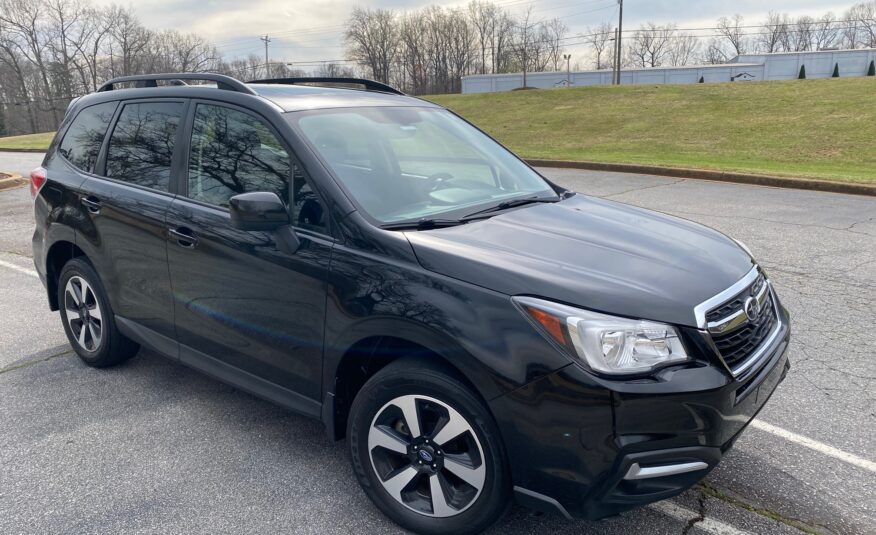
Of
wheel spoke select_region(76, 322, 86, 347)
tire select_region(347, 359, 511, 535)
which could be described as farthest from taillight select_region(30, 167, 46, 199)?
tire select_region(347, 359, 511, 535)

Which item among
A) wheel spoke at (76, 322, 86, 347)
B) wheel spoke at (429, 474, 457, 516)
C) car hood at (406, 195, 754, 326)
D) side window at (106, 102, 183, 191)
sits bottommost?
wheel spoke at (429, 474, 457, 516)

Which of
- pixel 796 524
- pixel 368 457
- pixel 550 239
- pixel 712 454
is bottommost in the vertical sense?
pixel 796 524

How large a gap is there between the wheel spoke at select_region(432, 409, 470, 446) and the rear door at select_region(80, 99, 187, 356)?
1.92 meters

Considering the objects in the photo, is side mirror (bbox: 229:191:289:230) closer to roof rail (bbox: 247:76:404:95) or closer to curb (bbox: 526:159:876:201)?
roof rail (bbox: 247:76:404:95)

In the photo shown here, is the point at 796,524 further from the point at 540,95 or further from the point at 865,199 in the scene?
the point at 540,95

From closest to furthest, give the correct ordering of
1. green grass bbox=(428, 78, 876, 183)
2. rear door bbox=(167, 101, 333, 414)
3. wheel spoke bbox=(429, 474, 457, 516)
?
wheel spoke bbox=(429, 474, 457, 516) < rear door bbox=(167, 101, 333, 414) < green grass bbox=(428, 78, 876, 183)

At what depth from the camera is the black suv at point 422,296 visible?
2203mm

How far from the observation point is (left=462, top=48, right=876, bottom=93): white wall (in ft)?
181

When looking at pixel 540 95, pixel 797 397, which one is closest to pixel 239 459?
pixel 797 397

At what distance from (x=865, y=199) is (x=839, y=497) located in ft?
Answer: 31.1

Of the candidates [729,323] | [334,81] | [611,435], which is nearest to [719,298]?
[729,323]

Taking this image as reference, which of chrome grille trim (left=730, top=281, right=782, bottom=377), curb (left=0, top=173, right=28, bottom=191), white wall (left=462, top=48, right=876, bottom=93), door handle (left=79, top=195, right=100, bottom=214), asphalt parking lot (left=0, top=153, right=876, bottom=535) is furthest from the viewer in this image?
white wall (left=462, top=48, right=876, bottom=93)

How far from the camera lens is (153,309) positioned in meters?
3.75

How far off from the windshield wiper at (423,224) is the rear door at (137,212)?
152 cm
